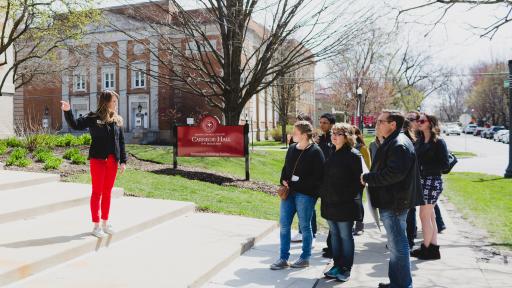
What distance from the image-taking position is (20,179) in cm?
805

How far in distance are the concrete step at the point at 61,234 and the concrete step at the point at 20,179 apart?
4.86ft

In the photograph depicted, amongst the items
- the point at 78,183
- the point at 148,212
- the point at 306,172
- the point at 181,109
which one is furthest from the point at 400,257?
the point at 181,109

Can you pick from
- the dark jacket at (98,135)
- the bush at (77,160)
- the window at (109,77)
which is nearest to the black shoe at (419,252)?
the dark jacket at (98,135)

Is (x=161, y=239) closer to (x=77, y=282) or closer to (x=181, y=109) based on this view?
(x=77, y=282)

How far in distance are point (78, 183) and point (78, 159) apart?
123 inches

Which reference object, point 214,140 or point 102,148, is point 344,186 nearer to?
point 102,148

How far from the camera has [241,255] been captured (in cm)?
589

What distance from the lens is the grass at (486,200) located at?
792 centimetres

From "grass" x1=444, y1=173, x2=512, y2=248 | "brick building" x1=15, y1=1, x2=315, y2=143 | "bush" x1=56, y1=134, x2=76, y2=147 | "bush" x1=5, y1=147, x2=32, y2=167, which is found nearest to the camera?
"grass" x1=444, y1=173, x2=512, y2=248

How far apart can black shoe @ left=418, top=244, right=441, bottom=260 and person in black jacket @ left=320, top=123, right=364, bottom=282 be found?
1.51 metres

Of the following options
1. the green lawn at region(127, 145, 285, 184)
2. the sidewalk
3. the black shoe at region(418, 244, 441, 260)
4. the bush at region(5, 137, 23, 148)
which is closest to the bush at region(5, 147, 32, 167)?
the bush at region(5, 137, 23, 148)

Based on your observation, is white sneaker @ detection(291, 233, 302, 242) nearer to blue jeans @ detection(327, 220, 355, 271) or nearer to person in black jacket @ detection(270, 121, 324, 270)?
person in black jacket @ detection(270, 121, 324, 270)

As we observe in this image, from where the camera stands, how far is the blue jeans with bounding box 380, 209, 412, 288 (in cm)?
447

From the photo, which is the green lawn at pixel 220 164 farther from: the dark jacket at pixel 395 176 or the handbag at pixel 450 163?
the dark jacket at pixel 395 176
